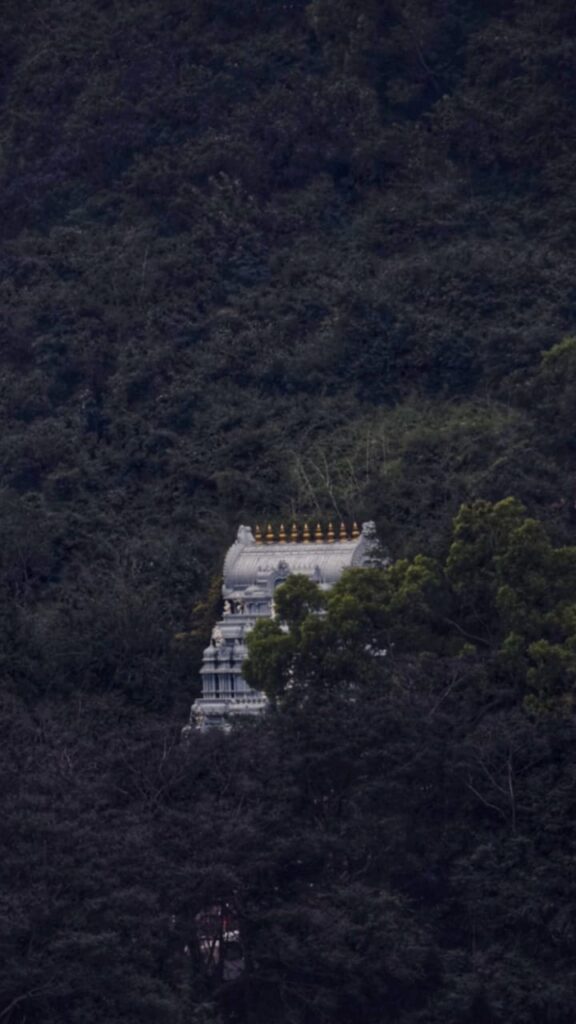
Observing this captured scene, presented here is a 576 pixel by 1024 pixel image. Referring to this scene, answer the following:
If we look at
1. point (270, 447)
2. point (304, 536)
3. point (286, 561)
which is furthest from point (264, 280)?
point (286, 561)

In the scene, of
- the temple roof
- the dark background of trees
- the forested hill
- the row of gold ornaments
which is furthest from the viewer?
the forested hill

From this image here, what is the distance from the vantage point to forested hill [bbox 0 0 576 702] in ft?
148

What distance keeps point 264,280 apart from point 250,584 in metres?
11.2

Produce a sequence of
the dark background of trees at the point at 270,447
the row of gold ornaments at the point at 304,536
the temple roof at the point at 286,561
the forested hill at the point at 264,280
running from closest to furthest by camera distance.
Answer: the dark background of trees at the point at 270,447 < the temple roof at the point at 286,561 < the row of gold ornaments at the point at 304,536 < the forested hill at the point at 264,280

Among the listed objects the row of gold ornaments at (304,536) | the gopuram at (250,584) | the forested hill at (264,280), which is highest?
the forested hill at (264,280)

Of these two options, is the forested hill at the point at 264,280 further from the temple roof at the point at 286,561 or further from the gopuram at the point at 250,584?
the gopuram at the point at 250,584

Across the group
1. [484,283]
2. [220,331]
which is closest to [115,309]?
[220,331]

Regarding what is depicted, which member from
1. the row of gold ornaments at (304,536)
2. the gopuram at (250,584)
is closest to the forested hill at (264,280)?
the row of gold ornaments at (304,536)

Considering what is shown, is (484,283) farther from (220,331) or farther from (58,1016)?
(58,1016)

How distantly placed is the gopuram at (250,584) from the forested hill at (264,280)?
0.95 metres

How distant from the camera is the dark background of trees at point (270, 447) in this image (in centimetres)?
3516

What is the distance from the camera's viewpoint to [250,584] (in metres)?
41.3

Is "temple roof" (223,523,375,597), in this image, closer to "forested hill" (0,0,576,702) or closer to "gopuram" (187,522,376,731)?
"gopuram" (187,522,376,731)

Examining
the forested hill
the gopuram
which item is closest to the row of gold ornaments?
the gopuram
